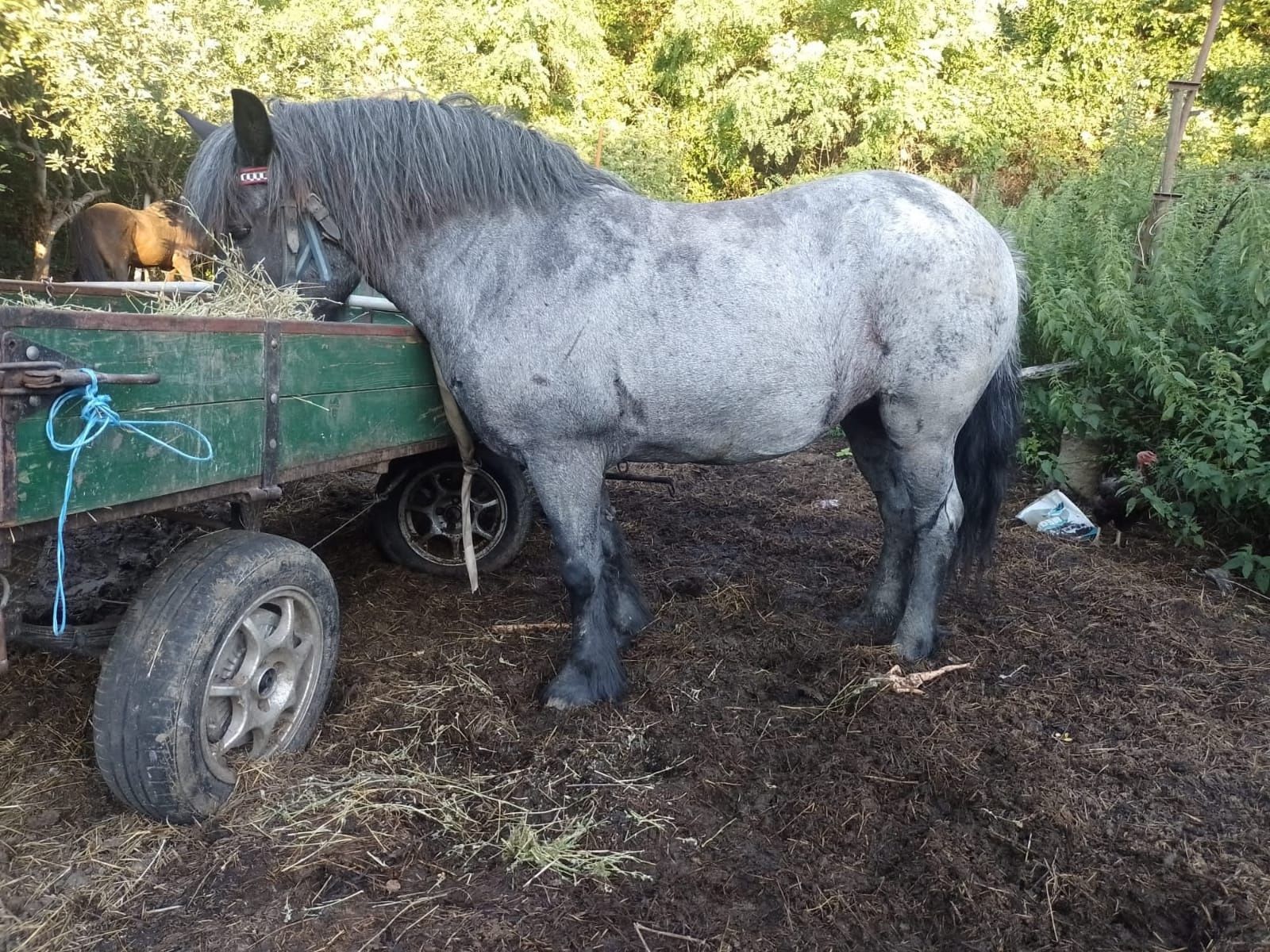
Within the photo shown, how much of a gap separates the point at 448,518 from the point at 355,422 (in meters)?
1.34

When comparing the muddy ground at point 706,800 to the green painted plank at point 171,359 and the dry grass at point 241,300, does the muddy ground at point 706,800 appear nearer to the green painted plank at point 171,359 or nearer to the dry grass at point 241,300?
the green painted plank at point 171,359

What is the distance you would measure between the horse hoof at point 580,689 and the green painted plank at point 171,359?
1.44m

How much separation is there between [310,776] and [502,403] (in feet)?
4.23

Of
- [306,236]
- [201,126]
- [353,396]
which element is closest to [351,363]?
[353,396]

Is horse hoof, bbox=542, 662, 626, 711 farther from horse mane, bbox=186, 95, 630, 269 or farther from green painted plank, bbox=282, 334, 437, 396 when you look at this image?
horse mane, bbox=186, 95, 630, 269

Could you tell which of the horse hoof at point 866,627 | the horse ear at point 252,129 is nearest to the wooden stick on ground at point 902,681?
the horse hoof at point 866,627

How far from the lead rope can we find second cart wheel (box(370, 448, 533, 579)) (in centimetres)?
56

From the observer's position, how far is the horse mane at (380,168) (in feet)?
8.79

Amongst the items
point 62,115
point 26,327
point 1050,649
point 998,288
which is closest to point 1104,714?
point 1050,649

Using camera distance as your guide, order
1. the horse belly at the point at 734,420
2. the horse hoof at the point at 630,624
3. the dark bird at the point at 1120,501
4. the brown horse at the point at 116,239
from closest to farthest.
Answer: the horse belly at the point at 734,420 < the horse hoof at the point at 630,624 < the dark bird at the point at 1120,501 < the brown horse at the point at 116,239

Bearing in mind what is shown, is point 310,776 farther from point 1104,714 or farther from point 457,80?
point 457,80

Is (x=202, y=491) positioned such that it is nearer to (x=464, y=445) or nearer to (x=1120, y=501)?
(x=464, y=445)

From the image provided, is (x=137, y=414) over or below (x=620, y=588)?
over

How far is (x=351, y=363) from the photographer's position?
8.39ft
